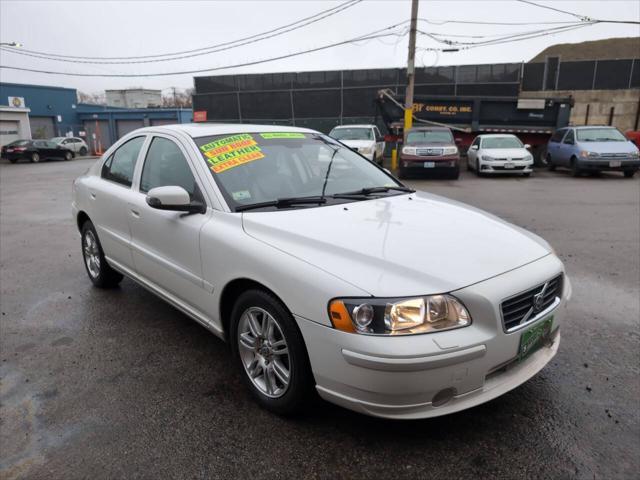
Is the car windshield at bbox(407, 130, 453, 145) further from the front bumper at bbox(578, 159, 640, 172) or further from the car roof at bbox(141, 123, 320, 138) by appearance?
the car roof at bbox(141, 123, 320, 138)

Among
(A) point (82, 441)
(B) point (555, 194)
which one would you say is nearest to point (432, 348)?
(A) point (82, 441)

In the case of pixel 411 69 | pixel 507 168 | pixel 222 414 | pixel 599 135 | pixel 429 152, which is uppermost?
pixel 411 69

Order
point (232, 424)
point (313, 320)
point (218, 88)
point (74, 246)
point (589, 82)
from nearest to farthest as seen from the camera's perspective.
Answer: point (313, 320) < point (232, 424) < point (74, 246) < point (589, 82) < point (218, 88)

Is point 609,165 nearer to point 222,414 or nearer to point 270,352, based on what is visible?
point 270,352

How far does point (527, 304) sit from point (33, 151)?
112 ft

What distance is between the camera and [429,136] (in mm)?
15336

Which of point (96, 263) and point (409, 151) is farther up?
point (409, 151)

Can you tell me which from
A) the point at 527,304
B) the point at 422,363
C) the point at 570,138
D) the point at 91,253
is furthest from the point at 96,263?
the point at 570,138

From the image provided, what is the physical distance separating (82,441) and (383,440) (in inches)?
64.7

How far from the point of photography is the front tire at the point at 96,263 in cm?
482

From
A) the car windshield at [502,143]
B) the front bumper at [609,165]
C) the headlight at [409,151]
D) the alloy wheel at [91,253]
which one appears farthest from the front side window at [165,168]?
the front bumper at [609,165]

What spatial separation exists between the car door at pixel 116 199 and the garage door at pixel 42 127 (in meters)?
43.1

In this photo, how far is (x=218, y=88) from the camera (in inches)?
1206

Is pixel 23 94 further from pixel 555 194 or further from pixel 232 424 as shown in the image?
pixel 232 424
